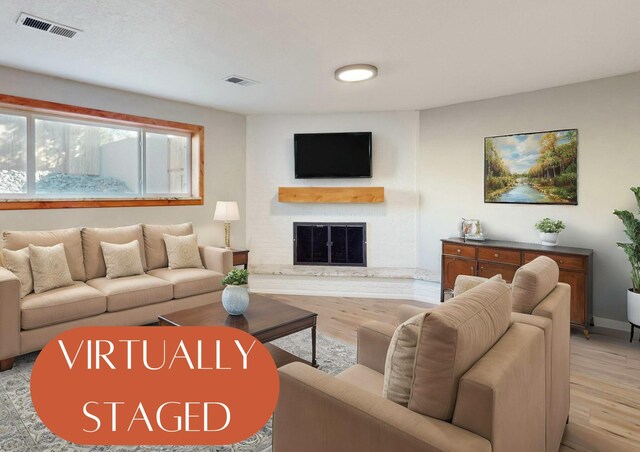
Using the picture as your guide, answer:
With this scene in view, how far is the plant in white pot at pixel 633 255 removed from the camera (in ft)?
11.0

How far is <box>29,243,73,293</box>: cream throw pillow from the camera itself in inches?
124

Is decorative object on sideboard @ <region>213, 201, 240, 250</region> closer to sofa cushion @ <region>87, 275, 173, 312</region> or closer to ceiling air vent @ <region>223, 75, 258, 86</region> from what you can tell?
sofa cushion @ <region>87, 275, 173, 312</region>

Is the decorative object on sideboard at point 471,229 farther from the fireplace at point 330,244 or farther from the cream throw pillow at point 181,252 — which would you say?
the cream throw pillow at point 181,252

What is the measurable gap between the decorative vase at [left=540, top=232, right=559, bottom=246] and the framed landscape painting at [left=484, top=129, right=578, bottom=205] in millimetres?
390

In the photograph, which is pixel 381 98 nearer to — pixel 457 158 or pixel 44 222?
pixel 457 158

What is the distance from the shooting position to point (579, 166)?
13.1ft

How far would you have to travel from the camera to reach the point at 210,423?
1.81 meters

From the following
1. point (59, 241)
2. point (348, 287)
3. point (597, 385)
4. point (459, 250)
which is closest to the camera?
point (597, 385)

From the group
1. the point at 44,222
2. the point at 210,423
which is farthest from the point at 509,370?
the point at 44,222

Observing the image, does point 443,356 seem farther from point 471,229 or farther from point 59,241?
point 471,229

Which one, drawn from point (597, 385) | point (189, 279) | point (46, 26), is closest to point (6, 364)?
point (189, 279)

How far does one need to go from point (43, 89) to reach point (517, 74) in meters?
4.61

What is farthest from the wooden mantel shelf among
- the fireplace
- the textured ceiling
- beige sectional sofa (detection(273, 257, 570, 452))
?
beige sectional sofa (detection(273, 257, 570, 452))

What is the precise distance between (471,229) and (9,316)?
4.49 metres
